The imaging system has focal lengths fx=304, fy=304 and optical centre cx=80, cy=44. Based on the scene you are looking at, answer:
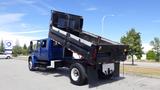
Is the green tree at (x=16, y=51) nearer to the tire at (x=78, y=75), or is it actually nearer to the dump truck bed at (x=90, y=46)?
the dump truck bed at (x=90, y=46)

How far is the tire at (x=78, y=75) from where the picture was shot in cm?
1323

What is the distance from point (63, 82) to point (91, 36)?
10.7 feet

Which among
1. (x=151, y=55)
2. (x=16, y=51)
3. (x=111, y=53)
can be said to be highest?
(x=16, y=51)

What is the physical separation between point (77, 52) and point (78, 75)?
109 centimetres

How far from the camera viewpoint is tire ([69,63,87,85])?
43.4 feet

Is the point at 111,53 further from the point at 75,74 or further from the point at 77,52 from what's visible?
the point at 75,74

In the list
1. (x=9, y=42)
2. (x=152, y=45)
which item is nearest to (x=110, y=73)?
(x=9, y=42)

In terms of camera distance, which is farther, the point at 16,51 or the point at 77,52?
the point at 16,51

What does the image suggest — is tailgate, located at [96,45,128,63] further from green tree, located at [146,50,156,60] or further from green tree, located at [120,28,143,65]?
green tree, located at [146,50,156,60]

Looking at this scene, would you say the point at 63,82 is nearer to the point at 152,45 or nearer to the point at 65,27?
the point at 65,27

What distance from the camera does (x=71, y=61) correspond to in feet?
50.1

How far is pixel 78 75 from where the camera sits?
44.3 ft


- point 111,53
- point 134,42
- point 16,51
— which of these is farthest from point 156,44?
point 111,53

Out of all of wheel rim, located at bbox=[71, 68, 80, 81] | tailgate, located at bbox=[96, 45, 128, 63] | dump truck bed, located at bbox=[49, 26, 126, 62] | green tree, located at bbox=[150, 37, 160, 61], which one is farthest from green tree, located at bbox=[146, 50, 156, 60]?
wheel rim, located at bbox=[71, 68, 80, 81]
